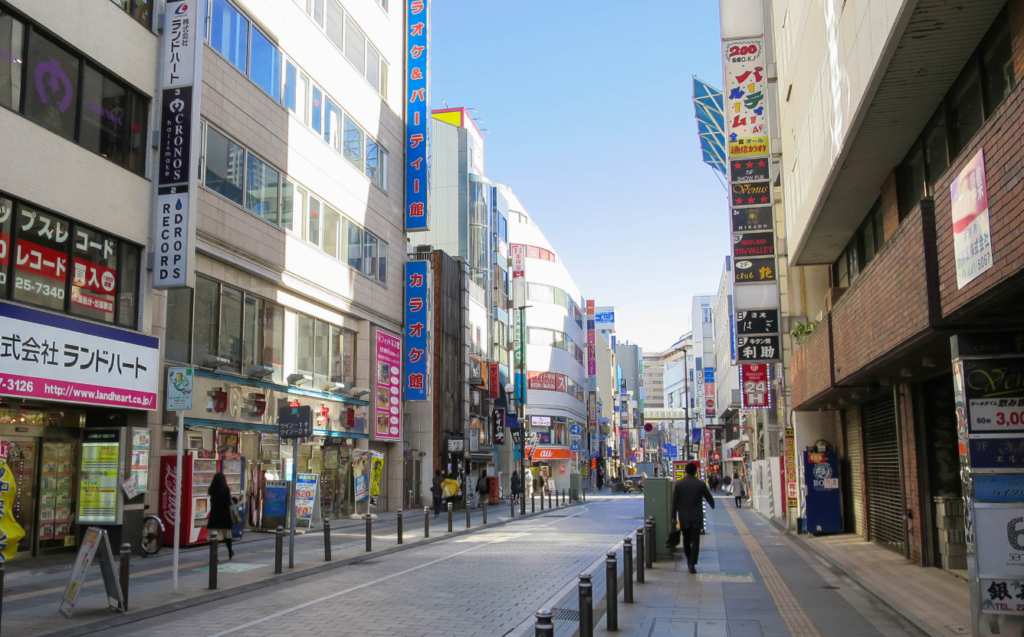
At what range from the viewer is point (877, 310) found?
1320 centimetres

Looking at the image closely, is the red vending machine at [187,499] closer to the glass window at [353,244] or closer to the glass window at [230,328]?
the glass window at [230,328]

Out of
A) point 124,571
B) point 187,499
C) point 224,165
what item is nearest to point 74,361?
point 187,499

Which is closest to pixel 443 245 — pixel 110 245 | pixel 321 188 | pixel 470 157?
pixel 470 157

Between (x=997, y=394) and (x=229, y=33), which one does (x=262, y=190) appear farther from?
(x=997, y=394)

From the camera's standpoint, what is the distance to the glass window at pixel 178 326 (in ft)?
66.6

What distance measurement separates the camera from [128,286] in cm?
1814

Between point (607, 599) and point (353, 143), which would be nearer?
point (607, 599)

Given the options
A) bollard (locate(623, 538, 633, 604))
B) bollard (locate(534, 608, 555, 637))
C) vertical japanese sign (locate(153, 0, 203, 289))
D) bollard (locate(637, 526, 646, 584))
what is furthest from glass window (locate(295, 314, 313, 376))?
bollard (locate(534, 608, 555, 637))

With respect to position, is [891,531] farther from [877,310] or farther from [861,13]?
[861,13]

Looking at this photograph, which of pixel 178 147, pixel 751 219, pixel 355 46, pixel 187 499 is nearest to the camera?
pixel 178 147

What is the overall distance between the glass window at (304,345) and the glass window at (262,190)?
3.70m

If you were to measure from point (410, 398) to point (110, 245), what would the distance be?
62.8 ft

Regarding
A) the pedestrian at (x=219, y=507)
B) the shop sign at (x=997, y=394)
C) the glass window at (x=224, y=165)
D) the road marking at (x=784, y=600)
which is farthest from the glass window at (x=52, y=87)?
the shop sign at (x=997, y=394)

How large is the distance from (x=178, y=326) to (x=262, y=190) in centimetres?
578
